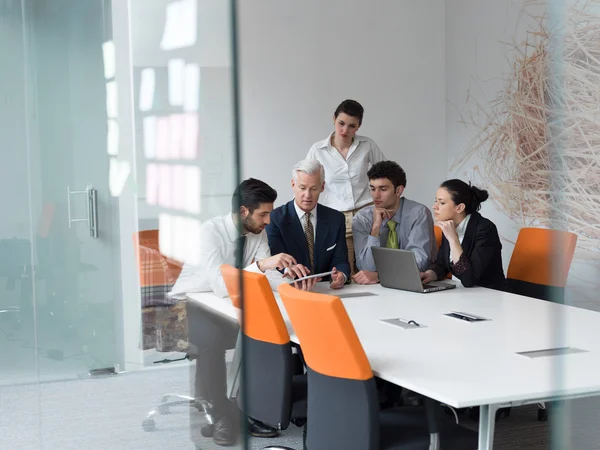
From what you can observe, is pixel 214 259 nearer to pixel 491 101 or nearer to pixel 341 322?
pixel 341 322

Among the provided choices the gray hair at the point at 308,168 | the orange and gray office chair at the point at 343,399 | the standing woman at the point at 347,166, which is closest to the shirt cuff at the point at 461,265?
the gray hair at the point at 308,168

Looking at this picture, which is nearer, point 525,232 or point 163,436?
point 163,436

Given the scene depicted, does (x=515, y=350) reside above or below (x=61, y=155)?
below

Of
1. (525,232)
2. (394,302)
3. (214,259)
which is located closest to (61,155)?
(214,259)

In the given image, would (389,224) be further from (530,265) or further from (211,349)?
(211,349)

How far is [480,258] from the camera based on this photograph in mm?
3596

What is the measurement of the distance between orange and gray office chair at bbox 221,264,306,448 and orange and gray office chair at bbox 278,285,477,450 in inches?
9.7

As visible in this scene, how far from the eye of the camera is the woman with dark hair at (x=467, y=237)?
3.59 metres

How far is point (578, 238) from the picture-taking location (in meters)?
2.44

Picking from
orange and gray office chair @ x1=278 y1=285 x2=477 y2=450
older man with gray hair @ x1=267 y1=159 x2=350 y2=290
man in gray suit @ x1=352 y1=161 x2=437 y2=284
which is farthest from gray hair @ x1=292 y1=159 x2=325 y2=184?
orange and gray office chair @ x1=278 y1=285 x2=477 y2=450

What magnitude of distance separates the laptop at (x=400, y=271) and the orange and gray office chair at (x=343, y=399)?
3.99 ft

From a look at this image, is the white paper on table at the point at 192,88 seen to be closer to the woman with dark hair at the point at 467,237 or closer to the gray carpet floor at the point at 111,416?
the gray carpet floor at the point at 111,416

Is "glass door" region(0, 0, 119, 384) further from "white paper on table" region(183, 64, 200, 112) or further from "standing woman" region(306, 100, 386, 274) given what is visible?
"standing woman" region(306, 100, 386, 274)

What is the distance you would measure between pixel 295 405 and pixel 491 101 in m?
3.69
